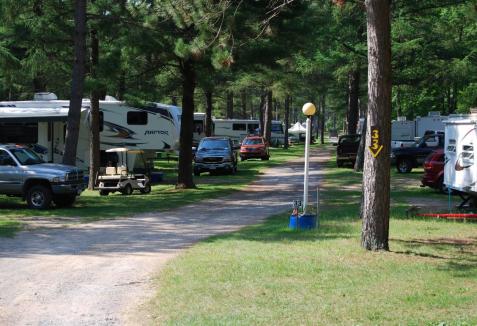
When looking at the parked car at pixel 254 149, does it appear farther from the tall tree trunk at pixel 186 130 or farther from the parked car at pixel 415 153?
the tall tree trunk at pixel 186 130

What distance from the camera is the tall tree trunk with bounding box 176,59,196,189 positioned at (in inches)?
920

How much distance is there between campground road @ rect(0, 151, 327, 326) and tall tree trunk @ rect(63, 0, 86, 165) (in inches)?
179

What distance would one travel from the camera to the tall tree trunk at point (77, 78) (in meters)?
19.9

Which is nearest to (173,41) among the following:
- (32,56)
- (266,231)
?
(32,56)

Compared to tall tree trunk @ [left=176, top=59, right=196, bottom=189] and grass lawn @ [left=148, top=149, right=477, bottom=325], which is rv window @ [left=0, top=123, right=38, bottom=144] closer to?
tall tree trunk @ [left=176, top=59, right=196, bottom=189]

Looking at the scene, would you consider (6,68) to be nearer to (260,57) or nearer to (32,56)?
(32,56)

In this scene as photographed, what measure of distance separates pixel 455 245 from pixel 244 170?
23.2 metres

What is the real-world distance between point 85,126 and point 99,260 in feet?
61.9

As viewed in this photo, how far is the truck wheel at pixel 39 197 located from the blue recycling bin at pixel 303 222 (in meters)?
7.96

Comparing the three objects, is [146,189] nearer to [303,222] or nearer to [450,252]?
[303,222]

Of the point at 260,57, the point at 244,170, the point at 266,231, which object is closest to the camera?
the point at 266,231

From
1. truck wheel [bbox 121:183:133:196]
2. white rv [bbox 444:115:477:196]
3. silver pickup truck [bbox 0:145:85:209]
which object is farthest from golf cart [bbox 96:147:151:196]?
white rv [bbox 444:115:477:196]

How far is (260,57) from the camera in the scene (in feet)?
69.6

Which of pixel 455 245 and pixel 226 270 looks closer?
pixel 226 270
